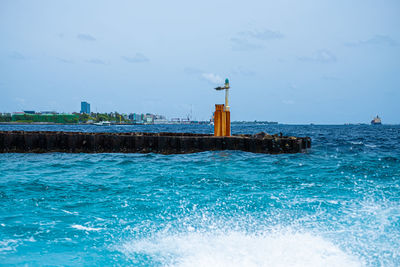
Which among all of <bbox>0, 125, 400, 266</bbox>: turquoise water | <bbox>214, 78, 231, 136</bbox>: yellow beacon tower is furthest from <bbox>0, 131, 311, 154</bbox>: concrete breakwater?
<bbox>0, 125, 400, 266</bbox>: turquoise water

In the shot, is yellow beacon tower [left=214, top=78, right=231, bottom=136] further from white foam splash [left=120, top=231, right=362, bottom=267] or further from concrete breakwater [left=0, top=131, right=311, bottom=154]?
white foam splash [left=120, top=231, right=362, bottom=267]

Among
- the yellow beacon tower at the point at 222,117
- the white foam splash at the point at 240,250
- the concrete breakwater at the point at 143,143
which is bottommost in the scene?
the white foam splash at the point at 240,250

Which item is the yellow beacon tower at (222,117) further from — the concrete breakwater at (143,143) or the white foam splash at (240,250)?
the white foam splash at (240,250)

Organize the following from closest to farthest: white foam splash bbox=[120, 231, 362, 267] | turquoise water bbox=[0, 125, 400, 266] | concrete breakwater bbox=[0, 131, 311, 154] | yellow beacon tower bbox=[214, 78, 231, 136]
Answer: white foam splash bbox=[120, 231, 362, 267] → turquoise water bbox=[0, 125, 400, 266] → concrete breakwater bbox=[0, 131, 311, 154] → yellow beacon tower bbox=[214, 78, 231, 136]

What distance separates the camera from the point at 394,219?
802cm

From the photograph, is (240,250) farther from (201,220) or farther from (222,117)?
(222,117)

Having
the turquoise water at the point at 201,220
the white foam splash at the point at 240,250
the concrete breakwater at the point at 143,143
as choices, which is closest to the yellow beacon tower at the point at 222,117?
the concrete breakwater at the point at 143,143

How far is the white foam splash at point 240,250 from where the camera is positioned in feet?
18.7

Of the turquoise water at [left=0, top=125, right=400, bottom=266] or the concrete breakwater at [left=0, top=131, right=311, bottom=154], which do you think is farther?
the concrete breakwater at [left=0, top=131, right=311, bottom=154]

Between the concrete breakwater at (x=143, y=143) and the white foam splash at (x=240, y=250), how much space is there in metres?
17.0

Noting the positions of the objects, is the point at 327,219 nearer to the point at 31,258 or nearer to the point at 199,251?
the point at 199,251

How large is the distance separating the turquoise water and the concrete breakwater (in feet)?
32.0

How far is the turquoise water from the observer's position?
595 centimetres

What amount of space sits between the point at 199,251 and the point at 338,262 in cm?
261
